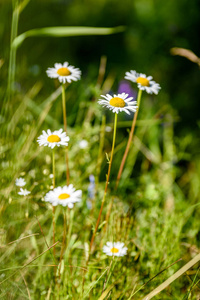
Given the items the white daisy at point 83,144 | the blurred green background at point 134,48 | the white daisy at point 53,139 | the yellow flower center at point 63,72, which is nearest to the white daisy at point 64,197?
the white daisy at point 53,139

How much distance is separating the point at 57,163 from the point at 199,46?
4.34ft

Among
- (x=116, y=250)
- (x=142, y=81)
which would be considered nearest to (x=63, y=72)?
(x=142, y=81)

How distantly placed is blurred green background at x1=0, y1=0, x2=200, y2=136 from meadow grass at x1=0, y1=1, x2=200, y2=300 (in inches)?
14.3

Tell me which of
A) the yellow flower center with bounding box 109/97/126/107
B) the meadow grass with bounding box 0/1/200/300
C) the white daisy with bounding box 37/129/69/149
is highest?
the yellow flower center with bounding box 109/97/126/107

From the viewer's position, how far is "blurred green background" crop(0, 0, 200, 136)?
2052 mm

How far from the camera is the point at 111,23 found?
3.13 meters

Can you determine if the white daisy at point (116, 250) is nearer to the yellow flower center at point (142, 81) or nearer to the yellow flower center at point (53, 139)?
the yellow flower center at point (53, 139)

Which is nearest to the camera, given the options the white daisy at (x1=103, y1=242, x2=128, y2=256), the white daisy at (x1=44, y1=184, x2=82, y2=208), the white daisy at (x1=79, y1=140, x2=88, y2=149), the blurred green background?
the white daisy at (x1=44, y1=184, x2=82, y2=208)

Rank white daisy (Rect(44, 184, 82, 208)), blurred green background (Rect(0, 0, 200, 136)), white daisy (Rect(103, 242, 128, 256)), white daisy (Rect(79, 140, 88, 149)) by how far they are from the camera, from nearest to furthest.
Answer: white daisy (Rect(44, 184, 82, 208)) < white daisy (Rect(103, 242, 128, 256)) < white daisy (Rect(79, 140, 88, 149)) < blurred green background (Rect(0, 0, 200, 136))

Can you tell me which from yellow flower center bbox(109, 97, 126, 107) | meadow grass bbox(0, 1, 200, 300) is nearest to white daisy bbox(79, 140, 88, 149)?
meadow grass bbox(0, 1, 200, 300)

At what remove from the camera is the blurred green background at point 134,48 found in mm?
2052

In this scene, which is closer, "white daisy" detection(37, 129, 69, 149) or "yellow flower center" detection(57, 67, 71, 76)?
"white daisy" detection(37, 129, 69, 149)

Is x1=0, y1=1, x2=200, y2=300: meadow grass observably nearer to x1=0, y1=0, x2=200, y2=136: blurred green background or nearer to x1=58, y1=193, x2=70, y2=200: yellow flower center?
x1=58, y1=193, x2=70, y2=200: yellow flower center

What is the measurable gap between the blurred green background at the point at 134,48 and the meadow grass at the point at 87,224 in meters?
0.36
